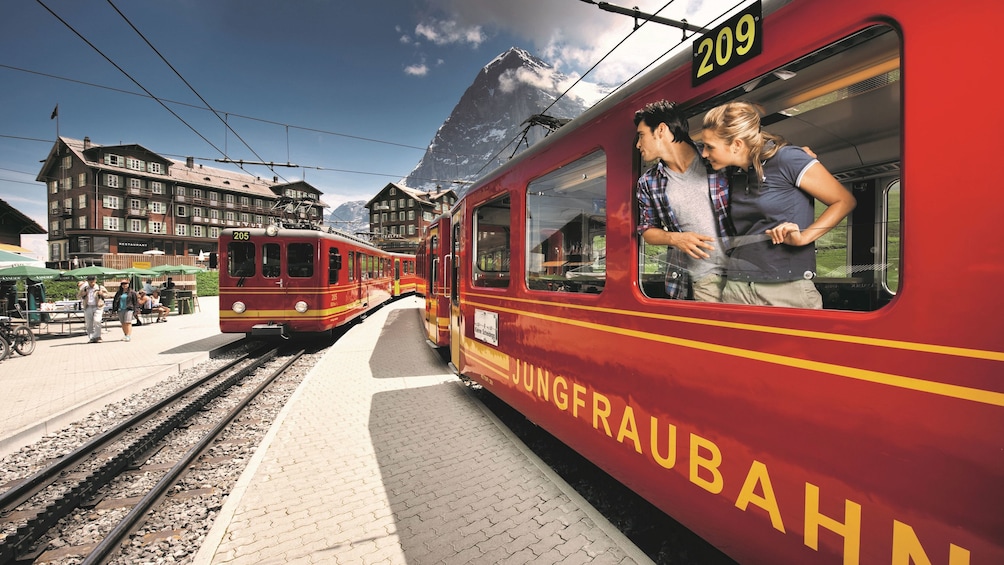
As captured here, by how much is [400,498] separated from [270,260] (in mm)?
7738

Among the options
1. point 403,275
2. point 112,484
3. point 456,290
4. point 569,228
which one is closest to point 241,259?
point 456,290

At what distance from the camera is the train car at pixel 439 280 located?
306 inches

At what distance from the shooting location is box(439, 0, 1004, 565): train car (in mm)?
1232

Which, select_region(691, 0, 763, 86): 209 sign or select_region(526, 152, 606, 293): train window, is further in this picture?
select_region(526, 152, 606, 293): train window

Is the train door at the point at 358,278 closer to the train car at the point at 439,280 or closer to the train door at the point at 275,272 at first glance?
the train door at the point at 275,272

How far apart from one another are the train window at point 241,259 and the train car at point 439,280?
4006mm

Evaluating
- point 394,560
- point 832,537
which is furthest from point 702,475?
point 394,560

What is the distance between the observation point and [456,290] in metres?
6.58

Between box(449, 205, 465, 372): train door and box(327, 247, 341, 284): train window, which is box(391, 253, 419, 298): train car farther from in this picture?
box(449, 205, 465, 372): train door

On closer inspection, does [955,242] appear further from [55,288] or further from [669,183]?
[55,288]

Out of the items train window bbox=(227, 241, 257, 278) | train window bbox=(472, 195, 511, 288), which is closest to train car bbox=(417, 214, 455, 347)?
train window bbox=(472, 195, 511, 288)

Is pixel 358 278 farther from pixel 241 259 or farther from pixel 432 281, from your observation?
pixel 432 281

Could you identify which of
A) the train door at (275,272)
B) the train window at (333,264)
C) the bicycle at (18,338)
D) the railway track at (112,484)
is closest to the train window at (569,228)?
the railway track at (112,484)

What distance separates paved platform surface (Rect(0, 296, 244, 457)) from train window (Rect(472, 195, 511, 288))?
5598 mm
